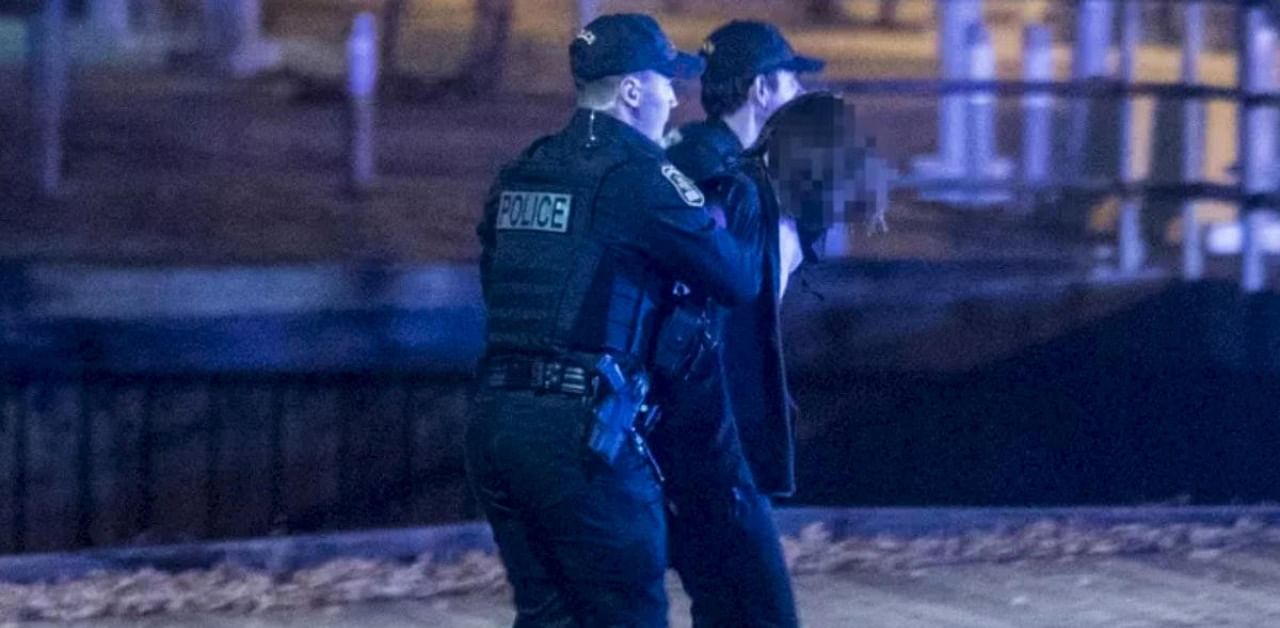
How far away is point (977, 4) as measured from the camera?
506 inches

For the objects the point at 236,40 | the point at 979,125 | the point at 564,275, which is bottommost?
the point at 564,275

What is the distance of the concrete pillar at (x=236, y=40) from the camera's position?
610 inches

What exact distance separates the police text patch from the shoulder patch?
20cm

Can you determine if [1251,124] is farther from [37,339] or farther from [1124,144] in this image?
[37,339]

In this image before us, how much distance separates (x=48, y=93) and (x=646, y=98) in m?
8.34

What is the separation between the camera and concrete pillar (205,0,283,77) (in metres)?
15.5

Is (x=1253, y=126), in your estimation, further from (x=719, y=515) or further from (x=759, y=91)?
(x=719, y=515)

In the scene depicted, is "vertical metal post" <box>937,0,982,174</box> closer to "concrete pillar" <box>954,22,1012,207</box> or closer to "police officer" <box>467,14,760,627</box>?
"concrete pillar" <box>954,22,1012,207</box>

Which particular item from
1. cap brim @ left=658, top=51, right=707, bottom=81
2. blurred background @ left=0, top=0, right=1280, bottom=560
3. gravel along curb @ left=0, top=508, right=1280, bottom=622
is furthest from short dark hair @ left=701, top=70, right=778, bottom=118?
blurred background @ left=0, top=0, right=1280, bottom=560

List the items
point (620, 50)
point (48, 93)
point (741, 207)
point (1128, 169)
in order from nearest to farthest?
point (620, 50) → point (741, 207) → point (1128, 169) → point (48, 93)

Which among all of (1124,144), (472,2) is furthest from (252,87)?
(1124,144)

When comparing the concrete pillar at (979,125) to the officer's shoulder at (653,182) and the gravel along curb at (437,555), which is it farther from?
the officer's shoulder at (653,182)

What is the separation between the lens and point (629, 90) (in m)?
4.32

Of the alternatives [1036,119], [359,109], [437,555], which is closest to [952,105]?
[1036,119]
